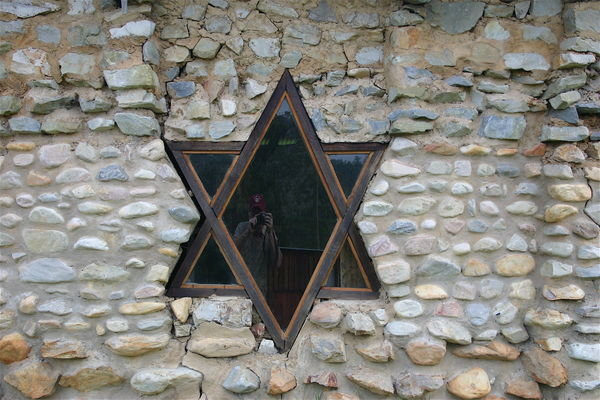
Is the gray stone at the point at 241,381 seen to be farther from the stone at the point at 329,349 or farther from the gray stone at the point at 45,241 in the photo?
the gray stone at the point at 45,241

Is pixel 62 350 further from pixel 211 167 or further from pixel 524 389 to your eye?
pixel 524 389

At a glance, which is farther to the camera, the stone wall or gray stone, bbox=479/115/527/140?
gray stone, bbox=479/115/527/140

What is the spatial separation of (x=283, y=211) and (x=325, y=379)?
967 mm

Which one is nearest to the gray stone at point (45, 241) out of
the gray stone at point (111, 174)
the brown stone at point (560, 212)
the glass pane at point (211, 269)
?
the gray stone at point (111, 174)

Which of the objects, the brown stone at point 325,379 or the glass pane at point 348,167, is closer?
the brown stone at point 325,379

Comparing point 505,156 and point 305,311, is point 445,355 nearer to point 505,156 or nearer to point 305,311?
point 305,311

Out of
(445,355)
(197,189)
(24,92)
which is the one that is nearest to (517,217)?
(445,355)

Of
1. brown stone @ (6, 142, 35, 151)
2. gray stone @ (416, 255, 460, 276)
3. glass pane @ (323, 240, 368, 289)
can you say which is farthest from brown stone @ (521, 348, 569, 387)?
brown stone @ (6, 142, 35, 151)

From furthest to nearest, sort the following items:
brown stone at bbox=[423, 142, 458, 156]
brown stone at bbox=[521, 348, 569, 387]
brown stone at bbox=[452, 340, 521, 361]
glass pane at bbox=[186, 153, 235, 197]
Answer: glass pane at bbox=[186, 153, 235, 197]
brown stone at bbox=[423, 142, 458, 156]
brown stone at bbox=[452, 340, 521, 361]
brown stone at bbox=[521, 348, 569, 387]

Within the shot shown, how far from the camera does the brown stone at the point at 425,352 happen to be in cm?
272

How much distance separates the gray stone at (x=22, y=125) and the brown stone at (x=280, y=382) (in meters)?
1.88

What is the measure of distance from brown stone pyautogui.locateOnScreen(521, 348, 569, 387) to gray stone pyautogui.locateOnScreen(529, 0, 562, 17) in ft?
6.19

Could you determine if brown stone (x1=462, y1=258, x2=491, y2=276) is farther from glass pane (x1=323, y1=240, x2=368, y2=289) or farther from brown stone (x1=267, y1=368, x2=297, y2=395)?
brown stone (x1=267, y1=368, x2=297, y2=395)

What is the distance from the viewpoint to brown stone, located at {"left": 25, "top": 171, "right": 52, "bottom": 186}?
9.16ft
